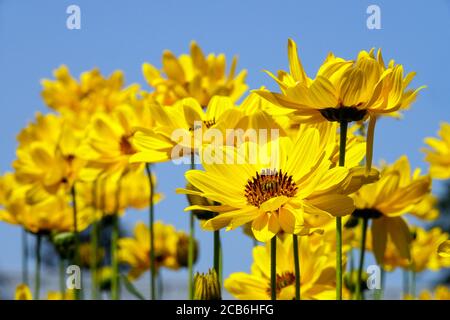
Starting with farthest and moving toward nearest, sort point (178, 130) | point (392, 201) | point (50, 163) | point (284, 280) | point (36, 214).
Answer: point (36, 214), point (50, 163), point (392, 201), point (284, 280), point (178, 130)

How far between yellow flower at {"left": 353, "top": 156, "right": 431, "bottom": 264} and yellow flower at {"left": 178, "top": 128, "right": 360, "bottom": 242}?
1.22 ft

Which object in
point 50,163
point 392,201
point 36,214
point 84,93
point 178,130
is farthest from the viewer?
point 84,93

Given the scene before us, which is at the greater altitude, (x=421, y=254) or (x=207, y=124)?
(x=207, y=124)

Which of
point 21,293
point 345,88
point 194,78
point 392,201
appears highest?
point 194,78

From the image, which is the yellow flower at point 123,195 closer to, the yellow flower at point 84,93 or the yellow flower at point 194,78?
the yellow flower at point 84,93

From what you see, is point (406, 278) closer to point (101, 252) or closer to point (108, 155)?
point (101, 252)

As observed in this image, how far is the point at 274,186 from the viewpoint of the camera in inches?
35.1

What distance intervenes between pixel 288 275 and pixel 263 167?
0.97 ft

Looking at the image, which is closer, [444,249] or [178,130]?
[444,249]

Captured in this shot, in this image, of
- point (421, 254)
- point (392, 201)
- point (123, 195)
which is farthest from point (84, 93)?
point (392, 201)

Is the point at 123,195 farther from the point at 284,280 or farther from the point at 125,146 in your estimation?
the point at 284,280

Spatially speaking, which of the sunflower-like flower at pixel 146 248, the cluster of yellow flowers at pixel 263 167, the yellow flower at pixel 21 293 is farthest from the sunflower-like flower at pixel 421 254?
the yellow flower at pixel 21 293
